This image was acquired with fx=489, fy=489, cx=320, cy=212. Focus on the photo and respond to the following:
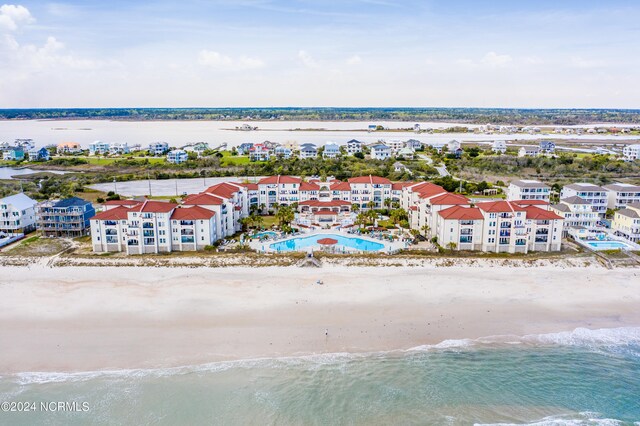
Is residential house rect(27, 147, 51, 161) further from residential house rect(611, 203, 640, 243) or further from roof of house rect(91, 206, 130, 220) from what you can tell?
residential house rect(611, 203, 640, 243)

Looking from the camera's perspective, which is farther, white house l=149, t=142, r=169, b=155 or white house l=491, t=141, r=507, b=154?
white house l=149, t=142, r=169, b=155

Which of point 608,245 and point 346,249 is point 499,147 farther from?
point 346,249

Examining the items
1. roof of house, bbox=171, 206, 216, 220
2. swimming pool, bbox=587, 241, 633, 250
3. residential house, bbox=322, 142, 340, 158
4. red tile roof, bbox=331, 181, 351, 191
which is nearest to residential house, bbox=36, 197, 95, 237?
roof of house, bbox=171, 206, 216, 220

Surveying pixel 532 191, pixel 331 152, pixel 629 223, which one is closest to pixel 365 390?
pixel 629 223

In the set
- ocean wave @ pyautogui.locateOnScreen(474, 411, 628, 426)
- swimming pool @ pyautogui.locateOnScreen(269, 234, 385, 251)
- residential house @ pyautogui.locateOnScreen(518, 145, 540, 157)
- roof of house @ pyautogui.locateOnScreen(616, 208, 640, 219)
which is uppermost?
residential house @ pyautogui.locateOnScreen(518, 145, 540, 157)

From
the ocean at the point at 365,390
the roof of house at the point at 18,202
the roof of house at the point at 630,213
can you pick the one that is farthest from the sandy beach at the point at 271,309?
the roof of house at the point at 18,202

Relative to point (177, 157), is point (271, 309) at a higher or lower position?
lower
